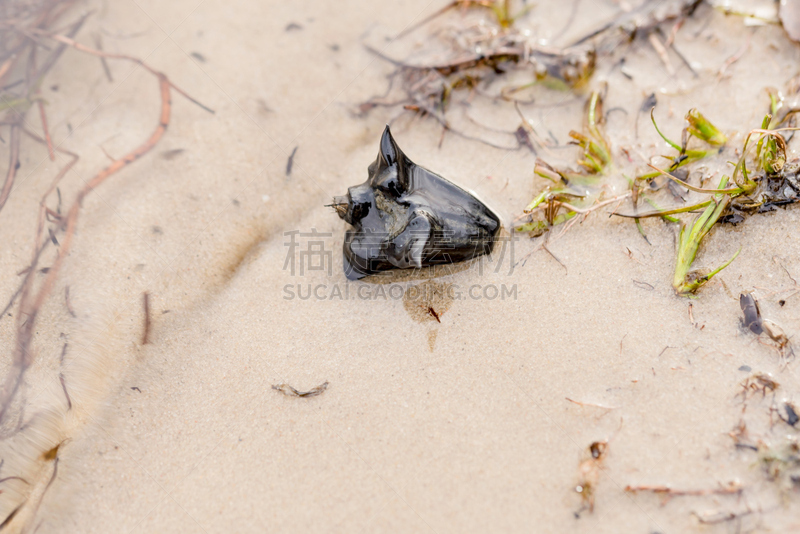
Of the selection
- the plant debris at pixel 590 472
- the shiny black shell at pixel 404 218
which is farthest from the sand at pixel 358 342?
the shiny black shell at pixel 404 218

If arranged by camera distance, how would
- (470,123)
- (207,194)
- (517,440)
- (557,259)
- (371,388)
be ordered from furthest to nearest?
1. (470,123)
2. (207,194)
3. (557,259)
4. (371,388)
5. (517,440)

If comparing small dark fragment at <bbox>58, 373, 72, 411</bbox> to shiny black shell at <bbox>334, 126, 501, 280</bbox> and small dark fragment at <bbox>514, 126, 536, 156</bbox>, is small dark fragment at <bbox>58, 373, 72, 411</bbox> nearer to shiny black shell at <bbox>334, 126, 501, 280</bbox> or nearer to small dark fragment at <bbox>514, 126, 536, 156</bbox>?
shiny black shell at <bbox>334, 126, 501, 280</bbox>

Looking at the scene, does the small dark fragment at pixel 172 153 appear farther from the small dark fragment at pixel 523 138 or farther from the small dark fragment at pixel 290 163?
the small dark fragment at pixel 523 138

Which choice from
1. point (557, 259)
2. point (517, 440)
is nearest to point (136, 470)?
point (517, 440)

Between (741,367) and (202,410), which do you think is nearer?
(741,367)

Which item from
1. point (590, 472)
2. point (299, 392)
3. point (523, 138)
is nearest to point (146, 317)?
point (299, 392)

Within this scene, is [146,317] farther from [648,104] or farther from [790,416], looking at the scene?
[648,104]

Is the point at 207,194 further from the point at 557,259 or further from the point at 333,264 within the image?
the point at 557,259
